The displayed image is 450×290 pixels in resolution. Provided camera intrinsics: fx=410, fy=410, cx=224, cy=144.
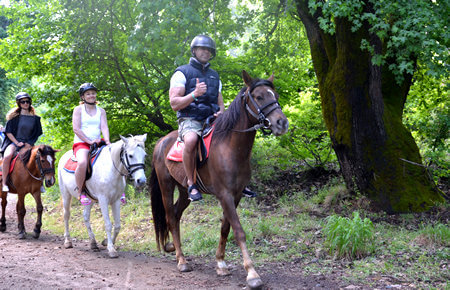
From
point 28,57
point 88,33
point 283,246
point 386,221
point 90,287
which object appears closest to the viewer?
point 90,287

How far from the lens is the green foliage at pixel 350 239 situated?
5.59 meters

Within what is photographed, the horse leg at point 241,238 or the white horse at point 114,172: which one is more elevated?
the white horse at point 114,172

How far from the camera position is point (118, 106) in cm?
1130

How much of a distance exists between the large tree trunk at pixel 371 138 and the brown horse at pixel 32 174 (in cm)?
610

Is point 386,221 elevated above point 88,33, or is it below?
below

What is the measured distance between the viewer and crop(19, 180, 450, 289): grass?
5090 millimetres

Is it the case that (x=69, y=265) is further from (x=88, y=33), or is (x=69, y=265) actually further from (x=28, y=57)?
(x=28, y=57)

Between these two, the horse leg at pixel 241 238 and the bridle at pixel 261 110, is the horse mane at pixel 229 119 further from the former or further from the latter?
the horse leg at pixel 241 238

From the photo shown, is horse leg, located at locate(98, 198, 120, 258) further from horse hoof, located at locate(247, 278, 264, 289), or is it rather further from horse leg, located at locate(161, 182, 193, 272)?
horse hoof, located at locate(247, 278, 264, 289)

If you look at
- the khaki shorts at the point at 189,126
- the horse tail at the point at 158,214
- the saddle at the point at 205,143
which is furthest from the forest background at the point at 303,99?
the khaki shorts at the point at 189,126

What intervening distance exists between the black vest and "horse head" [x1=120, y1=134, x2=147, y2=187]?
1.13m

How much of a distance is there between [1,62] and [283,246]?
31.9ft

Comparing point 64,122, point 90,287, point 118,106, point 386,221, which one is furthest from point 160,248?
point 64,122

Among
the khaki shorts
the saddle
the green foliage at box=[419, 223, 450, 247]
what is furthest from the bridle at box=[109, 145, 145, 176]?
the green foliage at box=[419, 223, 450, 247]
